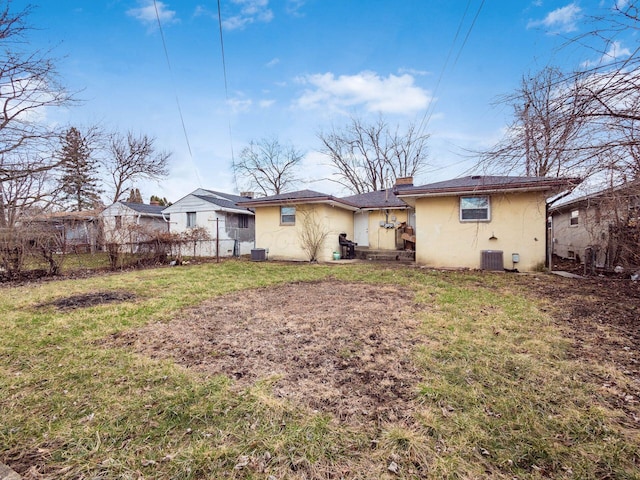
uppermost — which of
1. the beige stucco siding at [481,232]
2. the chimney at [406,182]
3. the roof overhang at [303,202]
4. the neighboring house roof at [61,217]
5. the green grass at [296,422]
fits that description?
the chimney at [406,182]

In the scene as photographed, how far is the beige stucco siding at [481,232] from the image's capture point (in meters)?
8.90

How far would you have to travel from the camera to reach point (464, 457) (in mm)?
1727

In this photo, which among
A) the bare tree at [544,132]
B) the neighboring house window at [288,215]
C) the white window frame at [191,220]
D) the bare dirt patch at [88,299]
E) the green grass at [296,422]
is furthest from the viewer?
the white window frame at [191,220]

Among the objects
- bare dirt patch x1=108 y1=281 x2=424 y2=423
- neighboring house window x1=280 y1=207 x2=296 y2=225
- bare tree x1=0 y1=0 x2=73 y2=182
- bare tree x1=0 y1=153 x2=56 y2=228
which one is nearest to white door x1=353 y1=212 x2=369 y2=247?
neighboring house window x1=280 y1=207 x2=296 y2=225

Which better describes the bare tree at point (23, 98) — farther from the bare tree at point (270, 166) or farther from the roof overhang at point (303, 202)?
the bare tree at point (270, 166)

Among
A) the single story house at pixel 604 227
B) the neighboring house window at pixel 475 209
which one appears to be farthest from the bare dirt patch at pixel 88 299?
the neighboring house window at pixel 475 209

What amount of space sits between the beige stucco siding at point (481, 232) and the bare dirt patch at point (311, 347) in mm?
5155

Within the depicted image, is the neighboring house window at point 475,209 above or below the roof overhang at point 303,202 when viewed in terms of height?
below

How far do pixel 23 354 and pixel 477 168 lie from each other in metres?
5.66

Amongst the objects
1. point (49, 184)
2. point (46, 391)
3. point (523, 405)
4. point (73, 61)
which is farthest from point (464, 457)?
point (49, 184)

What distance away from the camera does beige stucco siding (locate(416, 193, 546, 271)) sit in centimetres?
890

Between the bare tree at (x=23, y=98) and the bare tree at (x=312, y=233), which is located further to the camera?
the bare tree at (x=312, y=233)

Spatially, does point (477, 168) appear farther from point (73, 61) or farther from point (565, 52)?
point (73, 61)

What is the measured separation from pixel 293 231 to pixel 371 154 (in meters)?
16.3
